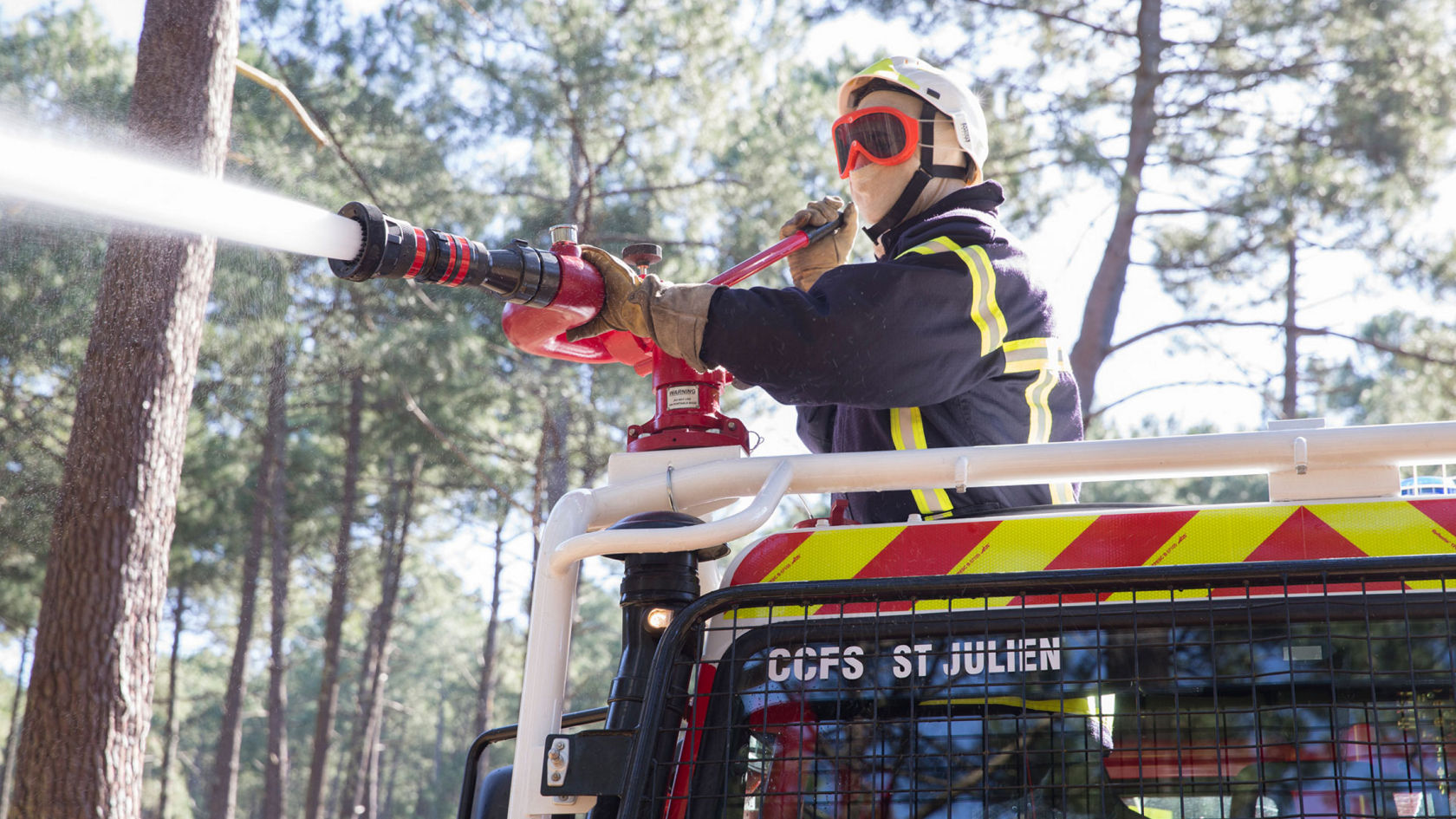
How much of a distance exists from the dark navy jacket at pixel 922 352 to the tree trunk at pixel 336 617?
24.0m

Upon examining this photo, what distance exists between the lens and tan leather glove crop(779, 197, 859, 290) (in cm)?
350

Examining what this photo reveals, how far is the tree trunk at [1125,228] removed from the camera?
606 inches

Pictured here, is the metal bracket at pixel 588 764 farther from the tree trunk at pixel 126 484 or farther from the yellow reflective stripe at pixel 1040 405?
the tree trunk at pixel 126 484

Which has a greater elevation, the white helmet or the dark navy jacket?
the white helmet

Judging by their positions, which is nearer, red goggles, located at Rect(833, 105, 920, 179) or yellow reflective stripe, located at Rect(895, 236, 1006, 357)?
yellow reflective stripe, located at Rect(895, 236, 1006, 357)

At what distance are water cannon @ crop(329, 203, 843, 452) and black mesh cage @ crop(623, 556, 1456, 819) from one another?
575 millimetres

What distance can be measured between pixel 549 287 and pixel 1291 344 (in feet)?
54.3

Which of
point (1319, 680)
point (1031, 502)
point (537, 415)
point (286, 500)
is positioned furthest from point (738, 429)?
point (286, 500)

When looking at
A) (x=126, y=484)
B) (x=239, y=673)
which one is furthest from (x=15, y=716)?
(x=126, y=484)

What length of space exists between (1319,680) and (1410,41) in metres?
15.3

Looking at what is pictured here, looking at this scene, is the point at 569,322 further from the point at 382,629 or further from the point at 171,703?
the point at 171,703

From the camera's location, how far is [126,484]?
299 inches

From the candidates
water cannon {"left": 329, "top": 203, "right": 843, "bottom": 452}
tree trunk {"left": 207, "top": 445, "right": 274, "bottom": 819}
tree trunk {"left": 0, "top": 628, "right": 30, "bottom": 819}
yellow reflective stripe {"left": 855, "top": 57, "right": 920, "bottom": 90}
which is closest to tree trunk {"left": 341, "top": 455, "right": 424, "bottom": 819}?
tree trunk {"left": 207, "top": 445, "right": 274, "bottom": 819}

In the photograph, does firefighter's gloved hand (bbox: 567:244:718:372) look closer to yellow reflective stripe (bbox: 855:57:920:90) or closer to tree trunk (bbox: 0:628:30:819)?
yellow reflective stripe (bbox: 855:57:920:90)
